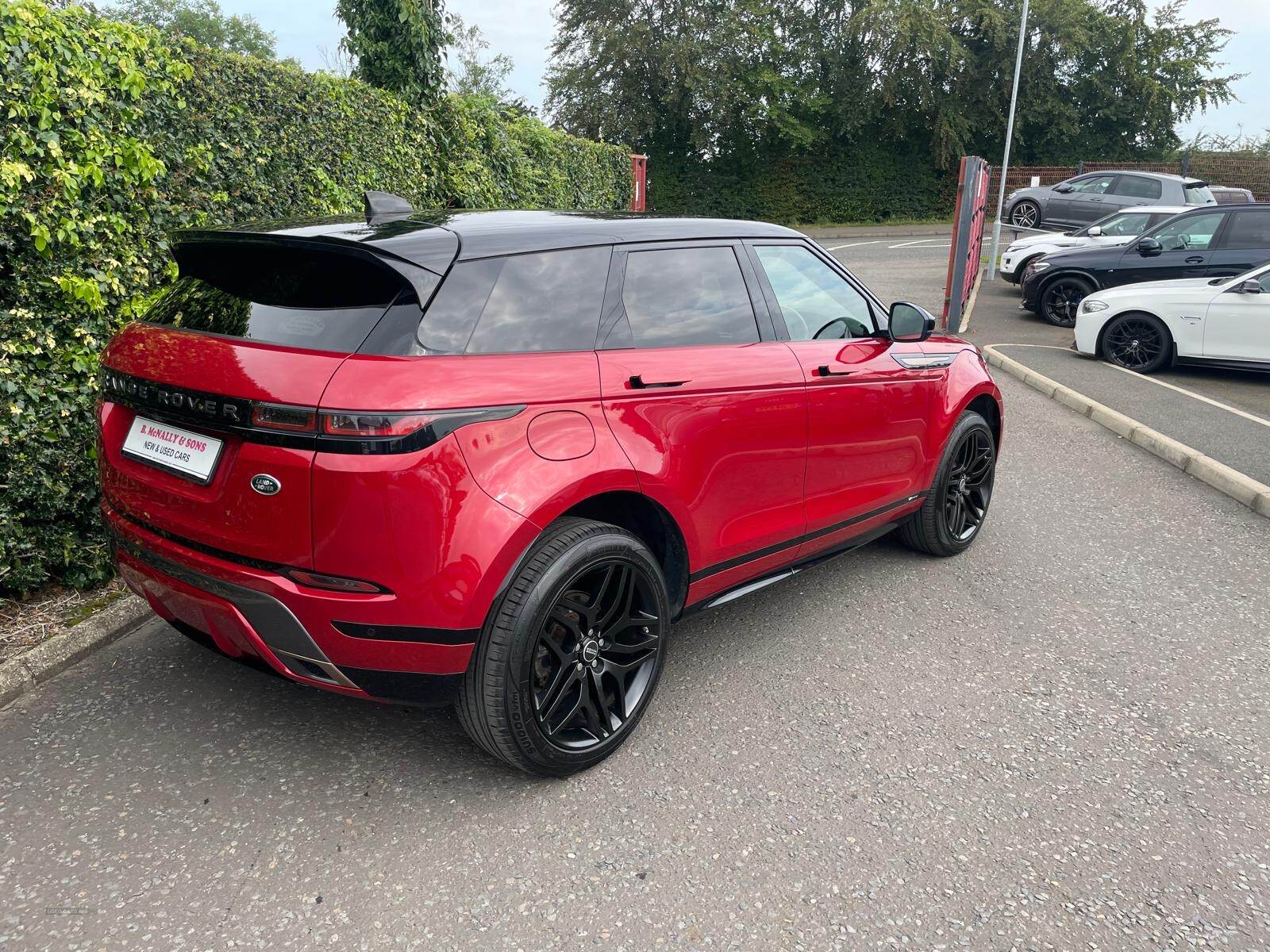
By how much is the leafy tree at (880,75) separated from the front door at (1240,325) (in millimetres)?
25127

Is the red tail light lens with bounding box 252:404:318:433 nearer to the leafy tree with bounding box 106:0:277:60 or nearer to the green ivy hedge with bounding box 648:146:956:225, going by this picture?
the green ivy hedge with bounding box 648:146:956:225

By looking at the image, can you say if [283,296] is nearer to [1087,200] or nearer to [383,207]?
[383,207]

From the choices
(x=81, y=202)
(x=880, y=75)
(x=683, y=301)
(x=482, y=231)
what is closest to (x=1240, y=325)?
(x=683, y=301)

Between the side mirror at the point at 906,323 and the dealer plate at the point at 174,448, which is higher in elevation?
the side mirror at the point at 906,323

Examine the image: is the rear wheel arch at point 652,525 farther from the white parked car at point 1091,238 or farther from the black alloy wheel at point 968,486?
the white parked car at point 1091,238

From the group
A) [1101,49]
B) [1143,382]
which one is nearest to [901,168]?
[1101,49]

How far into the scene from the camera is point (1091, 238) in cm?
1500

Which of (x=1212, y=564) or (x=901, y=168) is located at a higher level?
(x=901, y=168)

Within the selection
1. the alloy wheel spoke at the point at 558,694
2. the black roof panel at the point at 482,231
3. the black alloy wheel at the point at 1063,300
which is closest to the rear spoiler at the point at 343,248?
the black roof panel at the point at 482,231

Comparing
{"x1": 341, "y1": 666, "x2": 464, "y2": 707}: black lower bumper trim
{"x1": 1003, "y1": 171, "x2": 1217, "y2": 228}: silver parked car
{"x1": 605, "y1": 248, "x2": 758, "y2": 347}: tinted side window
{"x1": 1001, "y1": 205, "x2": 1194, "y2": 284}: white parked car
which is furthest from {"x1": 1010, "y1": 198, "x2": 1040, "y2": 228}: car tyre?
{"x1": 341, "y1": 666, "x2": 464, "y2": 707}: black lower bumper trim

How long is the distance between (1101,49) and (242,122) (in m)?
35.8

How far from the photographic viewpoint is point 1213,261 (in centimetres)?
1157

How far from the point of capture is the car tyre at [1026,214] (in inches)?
837

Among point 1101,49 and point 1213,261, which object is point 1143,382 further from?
point 1101,49
